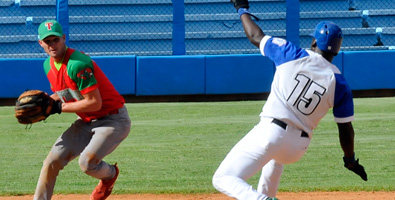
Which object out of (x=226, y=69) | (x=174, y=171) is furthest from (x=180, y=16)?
(x=174, y=171)

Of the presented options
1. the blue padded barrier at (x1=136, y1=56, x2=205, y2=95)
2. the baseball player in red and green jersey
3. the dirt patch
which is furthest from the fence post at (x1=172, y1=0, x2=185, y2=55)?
the baseball player in red and green jersey

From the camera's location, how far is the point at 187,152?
9.55m

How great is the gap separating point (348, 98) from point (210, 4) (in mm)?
13137

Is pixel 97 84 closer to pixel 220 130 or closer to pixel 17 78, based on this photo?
pixel 220 130

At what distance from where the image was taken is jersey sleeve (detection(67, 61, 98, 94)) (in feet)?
18.7

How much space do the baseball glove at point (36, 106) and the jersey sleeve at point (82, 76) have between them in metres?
0.35

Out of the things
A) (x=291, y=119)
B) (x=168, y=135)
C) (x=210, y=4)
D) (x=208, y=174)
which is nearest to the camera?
(x=291, y=119)

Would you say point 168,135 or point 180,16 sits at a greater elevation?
point 180,16

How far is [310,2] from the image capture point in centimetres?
1836

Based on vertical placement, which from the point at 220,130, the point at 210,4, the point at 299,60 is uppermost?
the point at 299,60

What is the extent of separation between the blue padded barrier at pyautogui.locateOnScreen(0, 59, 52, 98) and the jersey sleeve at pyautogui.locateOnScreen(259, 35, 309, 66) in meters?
10.0

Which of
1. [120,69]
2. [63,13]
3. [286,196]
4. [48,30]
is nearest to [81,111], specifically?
[48,30]

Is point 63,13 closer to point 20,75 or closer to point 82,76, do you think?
point 20,75

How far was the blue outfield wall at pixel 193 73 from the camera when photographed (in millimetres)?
14453
